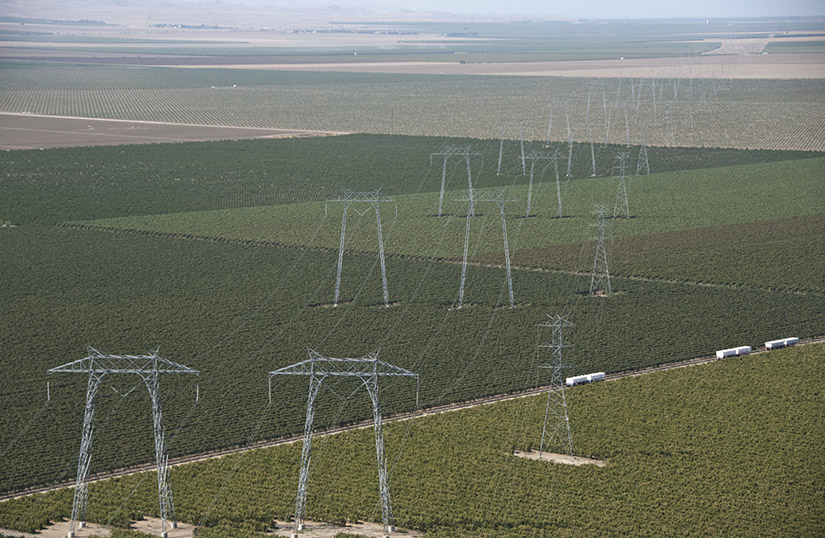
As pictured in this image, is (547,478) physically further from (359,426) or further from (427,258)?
(427,258)

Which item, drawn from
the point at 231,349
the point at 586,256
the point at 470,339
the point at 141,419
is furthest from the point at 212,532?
the point at 586,256

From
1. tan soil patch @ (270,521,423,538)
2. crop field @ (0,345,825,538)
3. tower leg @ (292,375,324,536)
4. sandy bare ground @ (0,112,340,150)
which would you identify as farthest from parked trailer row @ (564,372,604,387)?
sandy bare ground @ (0,112,340,150)

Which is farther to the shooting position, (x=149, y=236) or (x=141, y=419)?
(x=149, y=236)

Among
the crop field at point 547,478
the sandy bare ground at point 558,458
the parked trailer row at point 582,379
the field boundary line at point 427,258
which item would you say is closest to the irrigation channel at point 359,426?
the parked trailer row at point 582,379

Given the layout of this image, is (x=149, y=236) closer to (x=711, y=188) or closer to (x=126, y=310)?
(x=126, y=310)

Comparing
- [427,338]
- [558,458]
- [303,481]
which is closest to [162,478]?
[303,481]

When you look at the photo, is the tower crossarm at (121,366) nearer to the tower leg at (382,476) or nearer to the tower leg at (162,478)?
the tower leg at (162,478)
